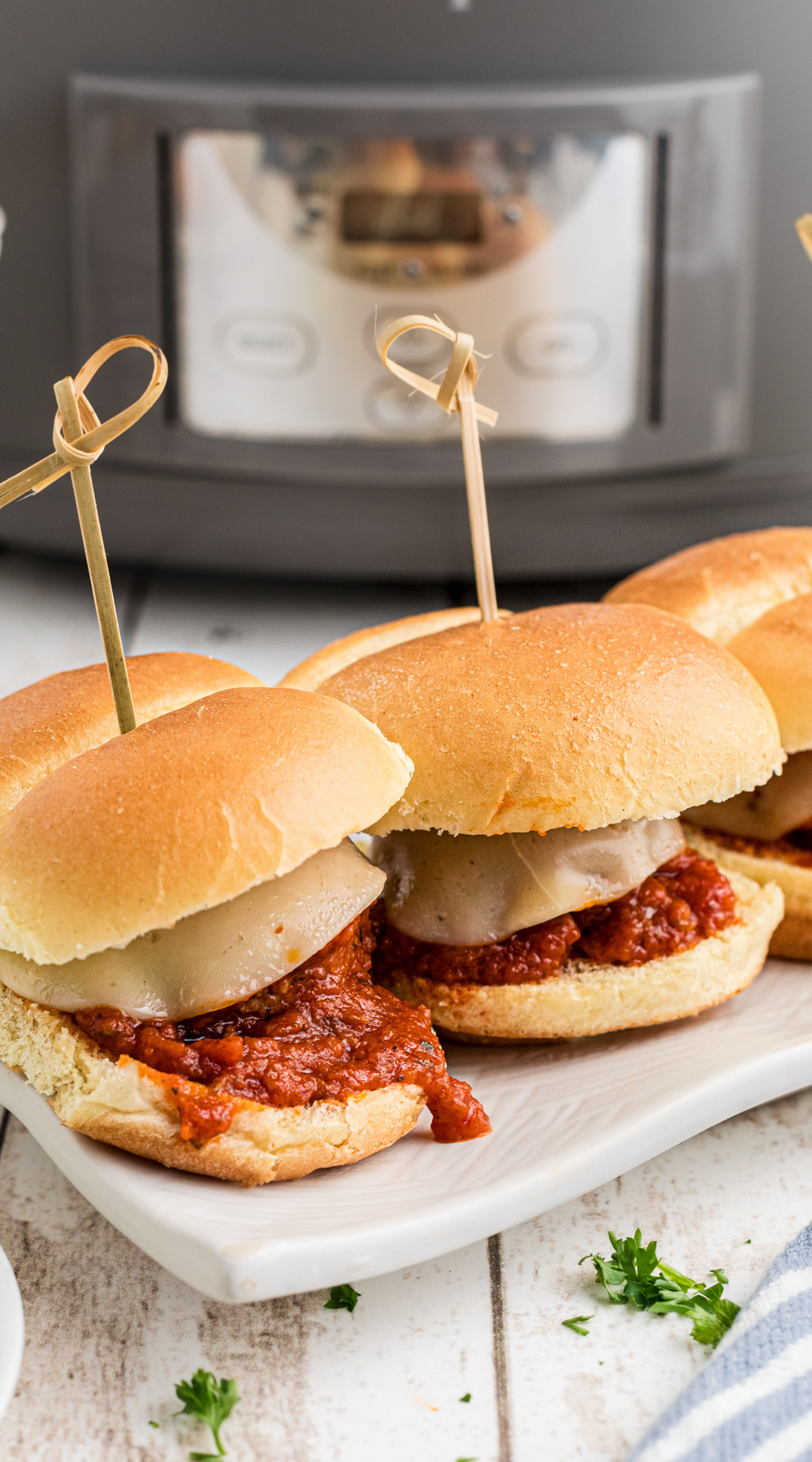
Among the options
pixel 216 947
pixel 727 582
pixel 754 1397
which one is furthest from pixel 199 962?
pixel 727 582

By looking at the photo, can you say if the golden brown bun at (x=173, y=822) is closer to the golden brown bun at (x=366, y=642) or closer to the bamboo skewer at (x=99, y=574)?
the bamboo skewer at (x=99, y=574)

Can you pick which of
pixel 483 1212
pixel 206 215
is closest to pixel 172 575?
pixel 206 215

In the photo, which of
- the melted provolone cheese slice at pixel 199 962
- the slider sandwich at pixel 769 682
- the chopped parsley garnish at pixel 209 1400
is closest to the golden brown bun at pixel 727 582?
the slider sandwich at pixel 769 682

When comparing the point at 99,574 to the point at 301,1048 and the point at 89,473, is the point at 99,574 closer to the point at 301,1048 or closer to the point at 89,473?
the point at 89,473

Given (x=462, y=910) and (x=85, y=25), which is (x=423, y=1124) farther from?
(x=85, y=25)

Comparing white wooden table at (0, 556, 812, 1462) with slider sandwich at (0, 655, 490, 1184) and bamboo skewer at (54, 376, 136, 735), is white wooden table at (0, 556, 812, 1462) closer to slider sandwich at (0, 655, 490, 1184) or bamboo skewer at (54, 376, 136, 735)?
slider sandwich at (0, 655, 490, 1184)

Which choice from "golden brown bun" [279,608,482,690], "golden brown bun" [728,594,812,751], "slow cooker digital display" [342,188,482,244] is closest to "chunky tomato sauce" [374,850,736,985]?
"golden brown bun" [728,594,812,751]
